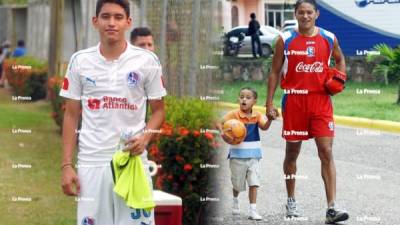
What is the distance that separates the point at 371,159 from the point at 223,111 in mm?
1298

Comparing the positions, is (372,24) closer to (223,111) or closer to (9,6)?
(223,111)

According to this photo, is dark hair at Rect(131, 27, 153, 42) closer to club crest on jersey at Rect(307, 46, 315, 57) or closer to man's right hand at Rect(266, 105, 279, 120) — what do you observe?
man's right hand at Rect(266, 105, 279, 120)

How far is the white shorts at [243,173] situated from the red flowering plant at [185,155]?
132mm

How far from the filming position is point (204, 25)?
5.57 m

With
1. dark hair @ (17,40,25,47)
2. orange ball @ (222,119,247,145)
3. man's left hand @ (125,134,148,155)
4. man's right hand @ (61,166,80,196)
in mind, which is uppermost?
dark hair @ (17,40,25,47)

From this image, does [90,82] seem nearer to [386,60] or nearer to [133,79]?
[133,79]

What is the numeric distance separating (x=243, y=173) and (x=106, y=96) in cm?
172

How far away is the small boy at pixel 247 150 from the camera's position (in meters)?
5.71

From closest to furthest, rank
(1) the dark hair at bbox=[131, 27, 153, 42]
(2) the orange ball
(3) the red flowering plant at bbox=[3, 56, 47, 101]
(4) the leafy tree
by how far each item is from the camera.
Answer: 1. (1) the dark hair at bbox=[131, 27, 153, 42]
2. (2) the orange ball
3. (4) the leafy tree
4. (3) the red flowering plant at bbox=[3, 56, 47, 101]

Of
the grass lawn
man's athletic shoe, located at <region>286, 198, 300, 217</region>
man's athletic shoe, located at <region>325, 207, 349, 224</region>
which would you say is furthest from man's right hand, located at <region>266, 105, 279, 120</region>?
the grass lawn

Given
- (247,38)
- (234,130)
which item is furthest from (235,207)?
(247,38)

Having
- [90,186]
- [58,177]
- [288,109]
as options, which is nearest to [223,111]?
[288,109]

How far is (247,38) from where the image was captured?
18.2 feet

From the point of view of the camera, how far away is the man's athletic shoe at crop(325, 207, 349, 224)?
5848mm
